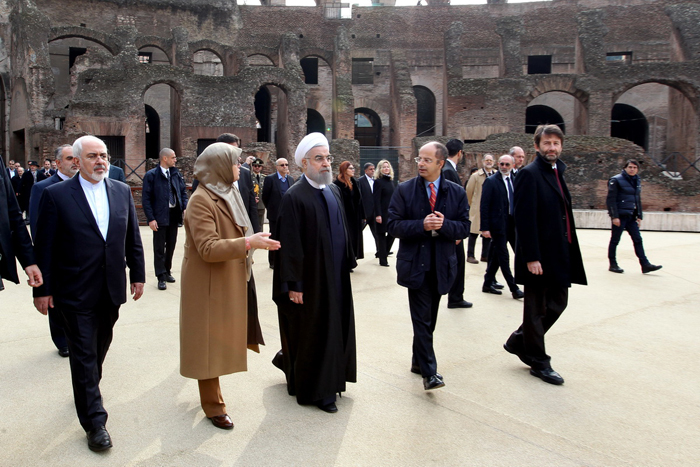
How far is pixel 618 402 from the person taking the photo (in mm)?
3957

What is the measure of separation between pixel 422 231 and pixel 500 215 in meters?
3.22

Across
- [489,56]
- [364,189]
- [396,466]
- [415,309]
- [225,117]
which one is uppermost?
[489,56]

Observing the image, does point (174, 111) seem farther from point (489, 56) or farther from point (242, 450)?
point (242, 450)

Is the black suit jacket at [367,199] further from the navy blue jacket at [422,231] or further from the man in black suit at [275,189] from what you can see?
the navy blue jacket at [422,231]

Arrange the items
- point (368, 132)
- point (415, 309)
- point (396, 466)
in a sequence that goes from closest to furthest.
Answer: point (396, 466)
point (415, 309)
point (368, 132)

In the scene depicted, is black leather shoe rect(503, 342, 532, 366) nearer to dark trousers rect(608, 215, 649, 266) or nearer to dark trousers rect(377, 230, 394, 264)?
dark trousers rect(377, 230, 394, 264)

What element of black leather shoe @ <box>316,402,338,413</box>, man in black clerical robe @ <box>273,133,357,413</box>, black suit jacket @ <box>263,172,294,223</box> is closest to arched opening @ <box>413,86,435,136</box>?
black suit jacket @ <box>263,172,294,223</box>

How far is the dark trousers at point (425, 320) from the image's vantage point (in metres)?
4.08

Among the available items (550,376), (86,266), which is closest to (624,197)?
(550,376)

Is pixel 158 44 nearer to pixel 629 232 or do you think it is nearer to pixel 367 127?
pixel 367 127

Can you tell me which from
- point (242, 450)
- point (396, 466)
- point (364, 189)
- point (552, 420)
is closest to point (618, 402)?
point (552, 420)

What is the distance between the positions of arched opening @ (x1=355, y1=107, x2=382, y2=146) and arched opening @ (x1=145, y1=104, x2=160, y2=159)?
1088 cm

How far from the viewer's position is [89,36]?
2561 centimetres

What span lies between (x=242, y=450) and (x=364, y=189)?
7227mm
